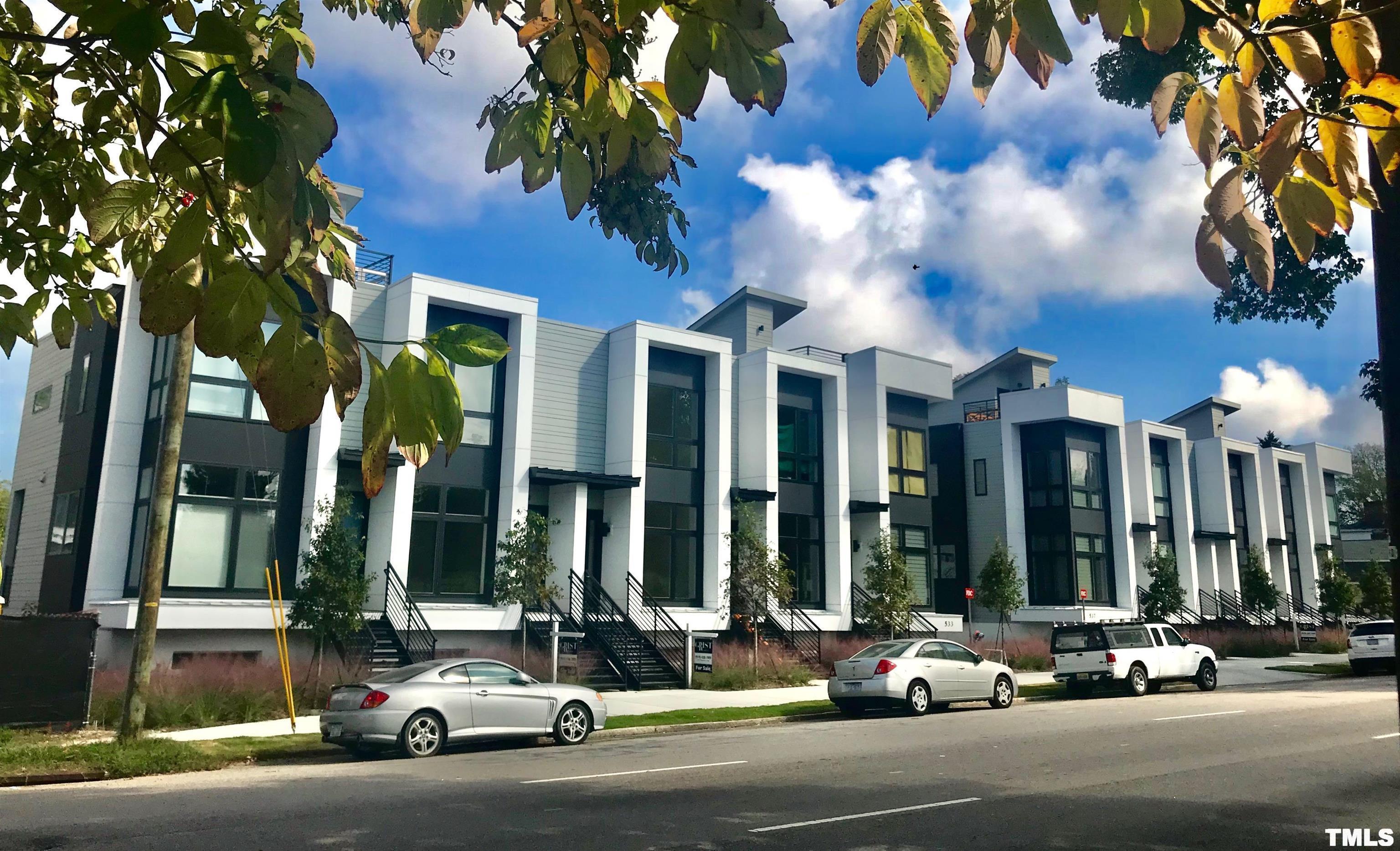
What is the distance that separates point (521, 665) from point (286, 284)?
72.7 feet

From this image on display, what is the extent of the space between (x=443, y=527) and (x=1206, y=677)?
807 inches

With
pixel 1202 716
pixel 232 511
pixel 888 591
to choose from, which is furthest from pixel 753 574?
pixel 232 511

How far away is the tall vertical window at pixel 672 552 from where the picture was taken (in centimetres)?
2950

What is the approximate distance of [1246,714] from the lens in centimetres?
1875

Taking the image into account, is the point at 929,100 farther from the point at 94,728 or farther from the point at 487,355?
the point at 94,728

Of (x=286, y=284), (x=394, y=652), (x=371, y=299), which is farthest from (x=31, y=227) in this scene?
(x=371, y=299)

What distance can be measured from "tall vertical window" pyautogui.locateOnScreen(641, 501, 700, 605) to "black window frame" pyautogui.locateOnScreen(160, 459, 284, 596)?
33.0 feet

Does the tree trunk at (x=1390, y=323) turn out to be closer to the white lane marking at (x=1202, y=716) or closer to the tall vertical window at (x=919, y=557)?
the white lane marking at (x=1202, y=716)

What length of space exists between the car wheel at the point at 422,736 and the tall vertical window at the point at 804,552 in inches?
752

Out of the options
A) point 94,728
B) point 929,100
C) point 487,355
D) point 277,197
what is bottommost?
point 94,728

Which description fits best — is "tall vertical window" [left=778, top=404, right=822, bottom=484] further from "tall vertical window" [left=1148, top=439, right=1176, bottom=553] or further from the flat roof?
"tall vertical window" [left=1148, top=439, right=1176, bottom=553]

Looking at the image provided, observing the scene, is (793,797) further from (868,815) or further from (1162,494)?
(1162,494)

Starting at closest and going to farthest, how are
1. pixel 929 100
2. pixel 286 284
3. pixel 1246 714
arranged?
pixel 286 284 < pixel 929 100 < pixel 1246 714

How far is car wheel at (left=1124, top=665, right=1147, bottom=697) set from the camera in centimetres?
2534
